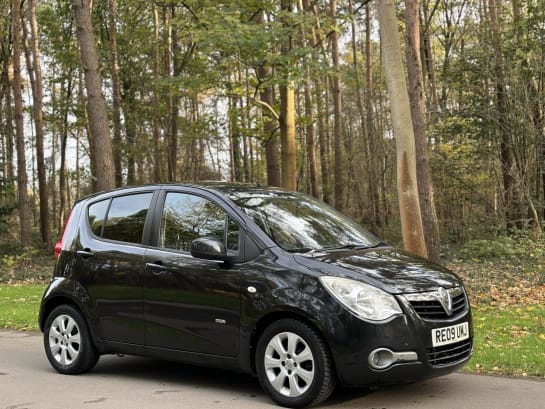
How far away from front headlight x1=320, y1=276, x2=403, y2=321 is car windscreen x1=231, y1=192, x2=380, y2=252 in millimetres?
650

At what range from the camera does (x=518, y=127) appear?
20.1 meters

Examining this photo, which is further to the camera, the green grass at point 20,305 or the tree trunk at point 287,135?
the tree trunk at point 287,135

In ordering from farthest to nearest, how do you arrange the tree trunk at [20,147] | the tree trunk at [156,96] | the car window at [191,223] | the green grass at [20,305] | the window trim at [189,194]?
the tree trunk at [156,96] < the tree trunk at [20,147] < the green grass at [20,305] < the car window at [191,223] < the window trim at [189,194]

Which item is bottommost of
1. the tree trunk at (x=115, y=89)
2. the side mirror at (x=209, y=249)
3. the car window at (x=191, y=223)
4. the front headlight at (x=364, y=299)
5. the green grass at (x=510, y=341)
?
the green grass at (x=510, y=341)

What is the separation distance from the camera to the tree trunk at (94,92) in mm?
15633

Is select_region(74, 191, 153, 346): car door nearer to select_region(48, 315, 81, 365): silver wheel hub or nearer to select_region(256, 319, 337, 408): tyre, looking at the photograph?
select_region(48, 315, 81, 365): silver wheel hub

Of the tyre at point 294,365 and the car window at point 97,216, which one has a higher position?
the car window at point 97,216

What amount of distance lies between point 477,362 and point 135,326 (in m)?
3.53

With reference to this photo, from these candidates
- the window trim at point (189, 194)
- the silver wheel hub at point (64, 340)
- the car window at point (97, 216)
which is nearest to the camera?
the window trim at point (189, 194)

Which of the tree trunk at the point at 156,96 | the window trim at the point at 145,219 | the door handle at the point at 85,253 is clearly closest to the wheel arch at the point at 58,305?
the door handle at the point at 85,253

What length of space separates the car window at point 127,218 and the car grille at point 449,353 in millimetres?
3033

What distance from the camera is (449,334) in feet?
17.9

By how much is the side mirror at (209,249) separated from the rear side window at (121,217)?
104 cm

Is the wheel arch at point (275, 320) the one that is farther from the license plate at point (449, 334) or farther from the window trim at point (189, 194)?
the license plate at point (449, 334)
